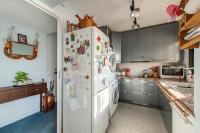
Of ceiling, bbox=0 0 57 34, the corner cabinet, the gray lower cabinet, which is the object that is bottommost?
the gray lower cabinet

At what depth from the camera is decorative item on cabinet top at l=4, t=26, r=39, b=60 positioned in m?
2.41

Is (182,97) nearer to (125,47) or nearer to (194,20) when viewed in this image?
(194,20)

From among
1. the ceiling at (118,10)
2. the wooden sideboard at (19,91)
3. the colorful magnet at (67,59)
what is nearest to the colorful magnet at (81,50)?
the colorful magnet at (67,59)

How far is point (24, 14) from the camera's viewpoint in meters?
2.19

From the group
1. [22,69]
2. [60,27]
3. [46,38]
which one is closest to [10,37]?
[22,69]

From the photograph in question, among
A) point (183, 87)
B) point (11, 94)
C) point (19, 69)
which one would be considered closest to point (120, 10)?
point (183, 87)

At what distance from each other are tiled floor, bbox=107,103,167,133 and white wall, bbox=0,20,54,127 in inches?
81.8

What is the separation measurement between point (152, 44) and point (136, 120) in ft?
7.05

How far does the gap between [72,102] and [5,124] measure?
1.73m

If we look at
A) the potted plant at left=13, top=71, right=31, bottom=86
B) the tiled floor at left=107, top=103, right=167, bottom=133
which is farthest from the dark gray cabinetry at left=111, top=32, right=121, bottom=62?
the potted plant at left=13, top=71, right=31, bottom=86

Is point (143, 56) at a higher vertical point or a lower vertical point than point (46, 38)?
lower

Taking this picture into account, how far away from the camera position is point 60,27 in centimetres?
194

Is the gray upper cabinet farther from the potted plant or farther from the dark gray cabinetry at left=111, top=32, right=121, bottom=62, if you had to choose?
the potted plant

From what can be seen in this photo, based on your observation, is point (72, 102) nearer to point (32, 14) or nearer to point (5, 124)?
point (5, 124)
